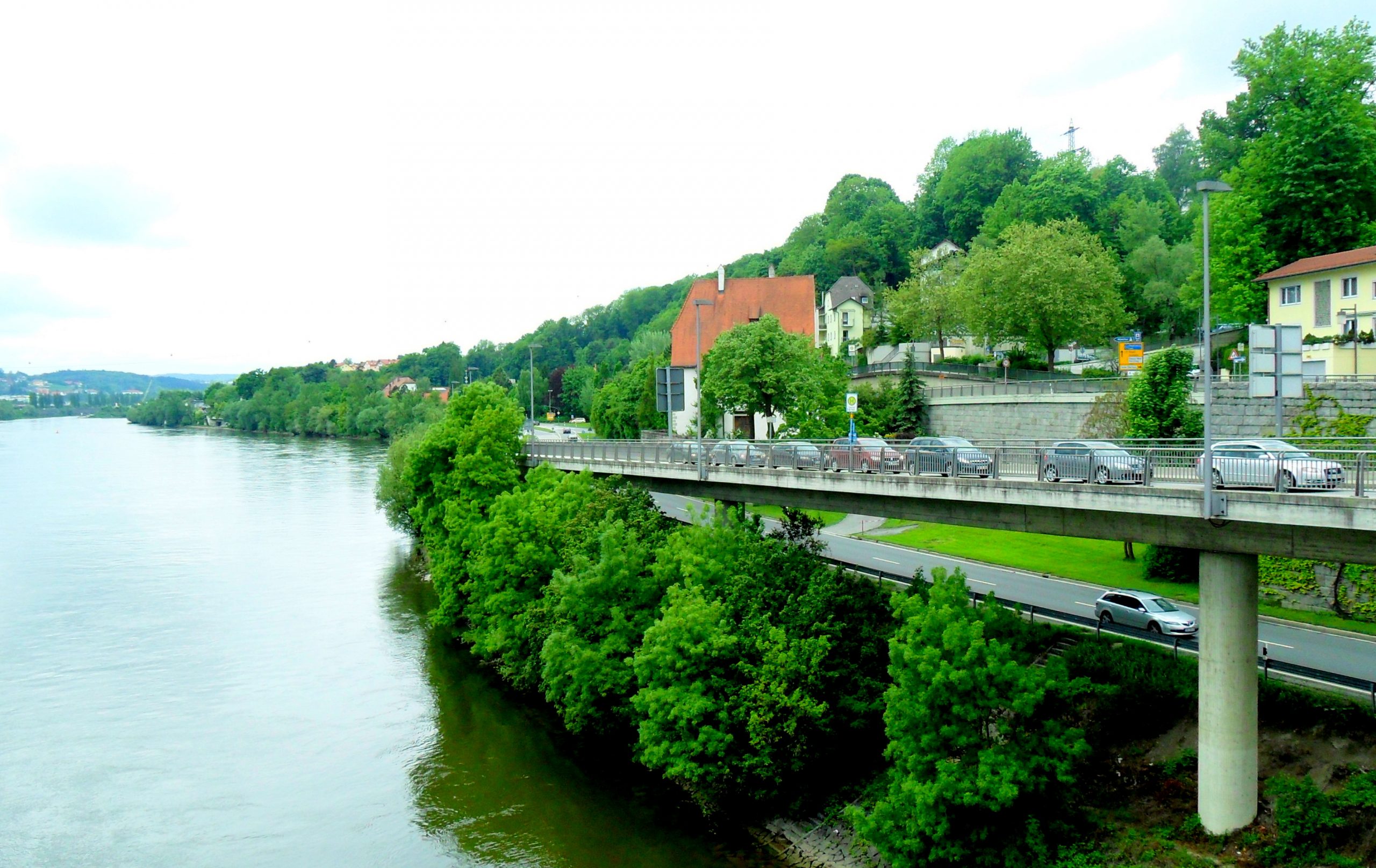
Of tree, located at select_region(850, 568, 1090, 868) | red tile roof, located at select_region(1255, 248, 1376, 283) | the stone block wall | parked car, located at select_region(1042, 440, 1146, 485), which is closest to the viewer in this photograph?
tree, located at select_region(850, 568, 1090, 868)

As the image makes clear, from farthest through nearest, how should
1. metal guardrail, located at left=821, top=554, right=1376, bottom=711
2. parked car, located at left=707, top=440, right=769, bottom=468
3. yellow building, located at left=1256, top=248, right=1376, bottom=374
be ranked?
1. yellow building, located at left=1256, top=248, right=1376, bottom=374
2. parked car, located at left=707, top=440, right=769, bottom=468
3. metal guardrail, located at left=821, top=554, right=1376, bottom=711

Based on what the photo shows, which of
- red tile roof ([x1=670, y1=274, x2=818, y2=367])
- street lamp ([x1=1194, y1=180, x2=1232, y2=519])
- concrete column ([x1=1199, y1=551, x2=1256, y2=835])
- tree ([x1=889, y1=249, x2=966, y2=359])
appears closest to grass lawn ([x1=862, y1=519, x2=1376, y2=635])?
concrete column ([x1=1199, y1=551, x2=1256, y2=835])

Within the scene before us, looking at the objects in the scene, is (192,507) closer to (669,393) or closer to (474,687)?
(474,687)

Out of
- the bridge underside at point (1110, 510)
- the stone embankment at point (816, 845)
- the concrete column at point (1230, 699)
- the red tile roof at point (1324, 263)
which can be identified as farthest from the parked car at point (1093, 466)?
the red tile roof at point (1324, 263)

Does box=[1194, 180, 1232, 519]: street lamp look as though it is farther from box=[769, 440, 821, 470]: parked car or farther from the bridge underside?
box=[769, 440, 821, 470]: parked car

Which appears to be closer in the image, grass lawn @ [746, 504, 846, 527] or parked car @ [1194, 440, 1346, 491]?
parked car @ [1194, 440, 1346, 491]

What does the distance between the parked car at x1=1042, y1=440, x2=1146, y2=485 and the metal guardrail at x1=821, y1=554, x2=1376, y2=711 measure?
151 inches

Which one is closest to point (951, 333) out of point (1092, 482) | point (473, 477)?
point (473, 477)

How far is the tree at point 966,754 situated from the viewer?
723 inches

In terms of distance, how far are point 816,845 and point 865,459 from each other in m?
9.29

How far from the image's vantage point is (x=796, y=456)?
93.1ft

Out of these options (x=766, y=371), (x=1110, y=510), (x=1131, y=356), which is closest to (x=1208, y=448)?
(x=1110, y=510)

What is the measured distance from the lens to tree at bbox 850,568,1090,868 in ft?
60.3

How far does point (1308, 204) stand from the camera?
4472 centimetres
